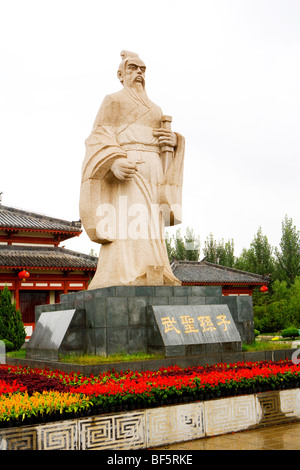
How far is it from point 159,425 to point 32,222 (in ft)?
59.6

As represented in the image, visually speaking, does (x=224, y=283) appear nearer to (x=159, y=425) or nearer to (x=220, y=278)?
(x=220, y=278)

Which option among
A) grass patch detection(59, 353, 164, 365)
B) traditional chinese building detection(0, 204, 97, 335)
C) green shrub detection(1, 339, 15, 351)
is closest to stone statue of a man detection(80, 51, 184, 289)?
grass patch detection(59, 353, 164, 365)

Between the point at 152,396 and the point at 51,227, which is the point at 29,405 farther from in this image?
the point at 51,227

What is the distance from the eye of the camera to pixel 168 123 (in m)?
8.65

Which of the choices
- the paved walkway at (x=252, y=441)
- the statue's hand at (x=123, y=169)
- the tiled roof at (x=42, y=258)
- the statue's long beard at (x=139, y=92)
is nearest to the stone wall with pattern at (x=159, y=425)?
the paved walkway at (x=252, y=441)

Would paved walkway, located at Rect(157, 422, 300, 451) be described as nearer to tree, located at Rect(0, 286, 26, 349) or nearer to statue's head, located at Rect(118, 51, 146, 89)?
statue's head, located at Rect(118, 51, 146, 89)

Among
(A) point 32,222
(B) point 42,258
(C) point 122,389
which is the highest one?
(A) point 32,222

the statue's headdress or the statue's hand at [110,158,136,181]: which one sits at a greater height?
the statue's headdress

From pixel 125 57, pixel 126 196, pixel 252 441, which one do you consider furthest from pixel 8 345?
pixel 252 441

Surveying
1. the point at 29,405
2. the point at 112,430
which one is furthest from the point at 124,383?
the point at 29,405

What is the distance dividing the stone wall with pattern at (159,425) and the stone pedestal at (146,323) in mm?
1940

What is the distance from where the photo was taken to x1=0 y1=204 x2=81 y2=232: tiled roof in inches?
825

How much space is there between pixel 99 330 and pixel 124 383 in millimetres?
1963

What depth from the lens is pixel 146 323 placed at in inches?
292
